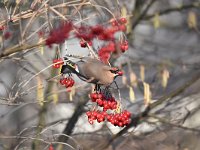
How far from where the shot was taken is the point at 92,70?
192 cm

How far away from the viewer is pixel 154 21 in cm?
536

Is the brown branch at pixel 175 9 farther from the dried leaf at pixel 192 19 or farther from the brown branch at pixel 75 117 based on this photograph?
the brown branch at pixel 75 117

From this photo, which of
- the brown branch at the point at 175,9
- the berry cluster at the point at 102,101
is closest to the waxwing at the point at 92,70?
the berry cluster at the point at 102,101

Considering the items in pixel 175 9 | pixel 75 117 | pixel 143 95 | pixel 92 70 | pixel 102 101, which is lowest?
pixel 75 117

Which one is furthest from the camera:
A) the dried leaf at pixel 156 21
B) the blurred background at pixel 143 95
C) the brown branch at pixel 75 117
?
the dried leaf at pixel 156 21

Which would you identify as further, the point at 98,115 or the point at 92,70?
the point at 98,115

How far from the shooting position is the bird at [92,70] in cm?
192

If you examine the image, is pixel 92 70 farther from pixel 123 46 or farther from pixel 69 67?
pixel 123 46

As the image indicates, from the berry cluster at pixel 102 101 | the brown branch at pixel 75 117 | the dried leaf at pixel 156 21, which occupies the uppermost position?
the dried leaf at pixel 156 21

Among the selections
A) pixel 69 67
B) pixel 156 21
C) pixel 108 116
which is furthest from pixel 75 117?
pixel 69 67

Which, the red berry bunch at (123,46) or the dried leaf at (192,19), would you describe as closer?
the red berry bunch at (123,46)

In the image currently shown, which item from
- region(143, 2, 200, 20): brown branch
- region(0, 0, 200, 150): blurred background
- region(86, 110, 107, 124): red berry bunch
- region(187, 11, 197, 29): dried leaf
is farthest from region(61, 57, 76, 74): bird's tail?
region(187, 11, 197, 29): dried leaf

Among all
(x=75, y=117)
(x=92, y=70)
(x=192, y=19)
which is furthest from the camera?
(x=192, y=19)

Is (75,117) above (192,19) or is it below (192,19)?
below
